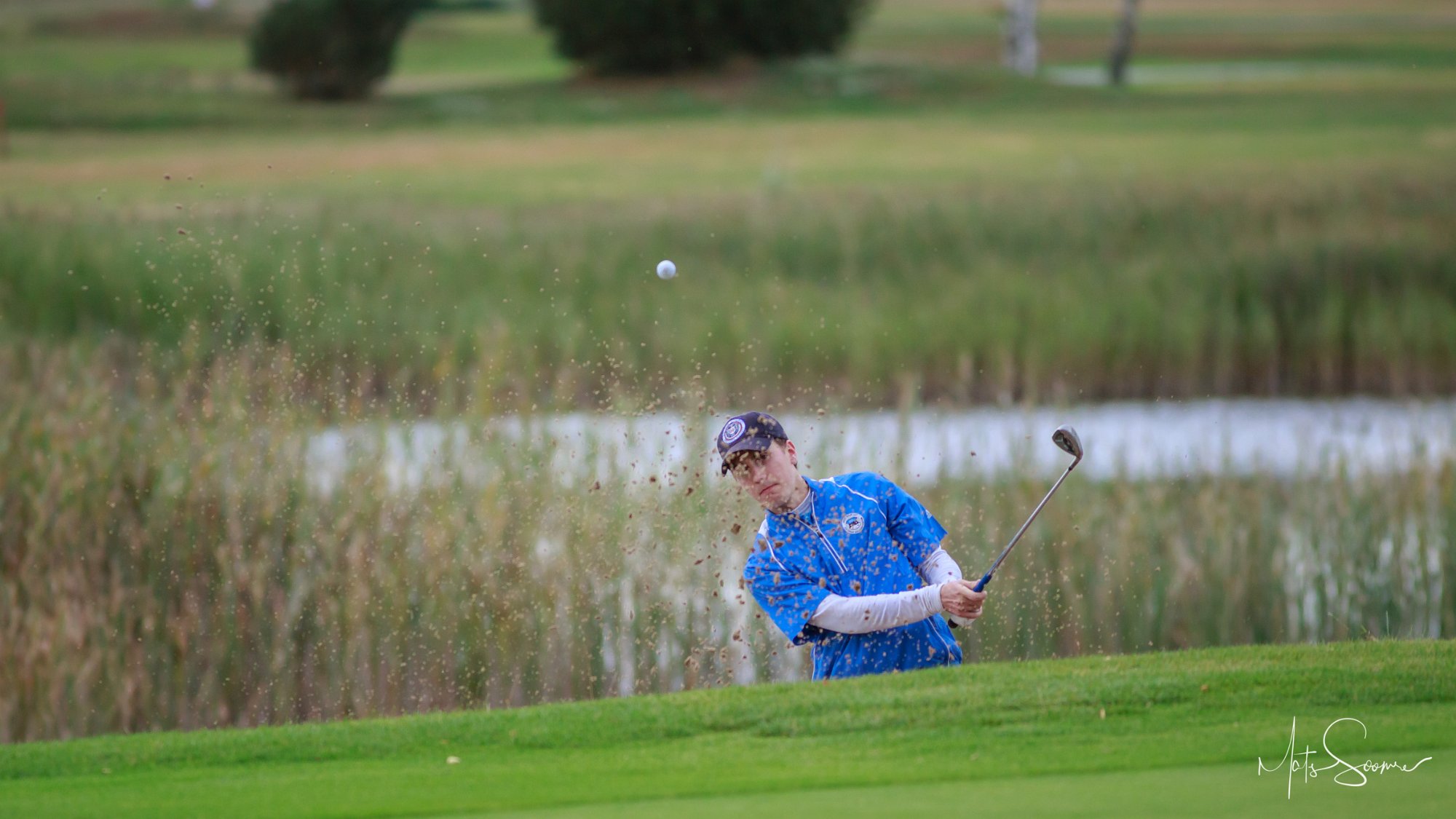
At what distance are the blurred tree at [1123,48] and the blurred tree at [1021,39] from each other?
2.24 metres

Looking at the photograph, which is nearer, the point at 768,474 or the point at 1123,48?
the point at 768,474

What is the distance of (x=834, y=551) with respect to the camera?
397cm

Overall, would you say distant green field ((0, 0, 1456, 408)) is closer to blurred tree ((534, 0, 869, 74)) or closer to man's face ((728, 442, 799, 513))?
man's face ((728, 442, 799, 513))

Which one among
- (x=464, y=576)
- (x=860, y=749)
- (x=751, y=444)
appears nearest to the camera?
(x=860, y=749)

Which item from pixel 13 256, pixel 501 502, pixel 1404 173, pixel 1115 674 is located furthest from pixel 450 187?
pixel 1115 674

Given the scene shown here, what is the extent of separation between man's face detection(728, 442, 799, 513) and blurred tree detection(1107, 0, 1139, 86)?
32.0 metres

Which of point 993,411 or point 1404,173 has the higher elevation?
point 1404,173

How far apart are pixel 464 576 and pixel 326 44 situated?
29734 mm

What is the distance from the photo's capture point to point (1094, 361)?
1303cm

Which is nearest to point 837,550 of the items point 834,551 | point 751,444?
point 834,551

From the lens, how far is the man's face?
3855mm

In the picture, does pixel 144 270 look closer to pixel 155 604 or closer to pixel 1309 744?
pixel 155 604

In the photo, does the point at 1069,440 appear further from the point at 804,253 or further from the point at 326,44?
the point at 326,44

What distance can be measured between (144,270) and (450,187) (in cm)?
1030
